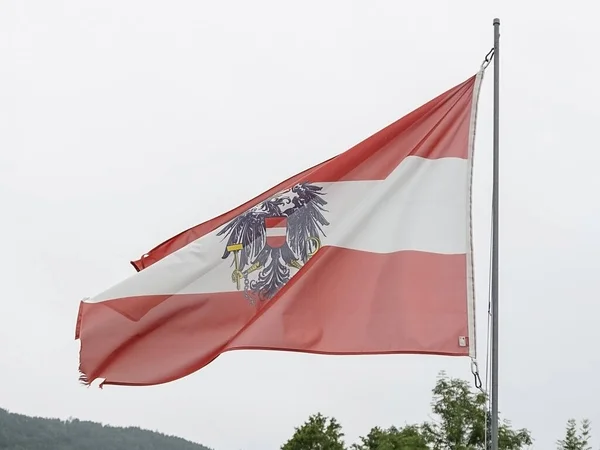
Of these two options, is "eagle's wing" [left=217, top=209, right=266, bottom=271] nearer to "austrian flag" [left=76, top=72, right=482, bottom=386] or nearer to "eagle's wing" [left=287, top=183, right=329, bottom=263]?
"austrian flag" [left=76, top=72, right=482, bottom=386]

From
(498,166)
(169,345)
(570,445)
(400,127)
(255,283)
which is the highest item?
(570,445)

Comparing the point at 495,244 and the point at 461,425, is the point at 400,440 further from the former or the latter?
the point at 495,244

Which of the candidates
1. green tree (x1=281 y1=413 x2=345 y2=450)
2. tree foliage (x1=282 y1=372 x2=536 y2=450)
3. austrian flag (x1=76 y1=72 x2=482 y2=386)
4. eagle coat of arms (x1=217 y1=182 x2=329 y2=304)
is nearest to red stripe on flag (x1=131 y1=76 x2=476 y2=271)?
austrian flag (x1=76 y1=72 x2=482 y2=386)

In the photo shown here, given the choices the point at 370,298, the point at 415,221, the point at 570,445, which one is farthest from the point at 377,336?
the point at 570,445

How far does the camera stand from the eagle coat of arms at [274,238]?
33.2 feet

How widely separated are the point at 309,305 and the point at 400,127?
1923 mm

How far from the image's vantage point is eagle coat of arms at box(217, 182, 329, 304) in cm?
1013

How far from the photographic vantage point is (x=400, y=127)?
1011 centimetres

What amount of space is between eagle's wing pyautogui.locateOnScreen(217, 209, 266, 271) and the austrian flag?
1 cm

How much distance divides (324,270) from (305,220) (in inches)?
24.1

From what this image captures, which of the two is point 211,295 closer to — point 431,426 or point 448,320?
point 448,320

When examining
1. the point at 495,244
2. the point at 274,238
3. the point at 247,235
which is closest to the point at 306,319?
the point at 274,238

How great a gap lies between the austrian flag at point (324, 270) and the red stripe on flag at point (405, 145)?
0.01 m

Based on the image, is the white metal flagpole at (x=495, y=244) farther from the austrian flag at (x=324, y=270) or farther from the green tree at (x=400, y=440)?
the green tree at (x=400, y=440)
